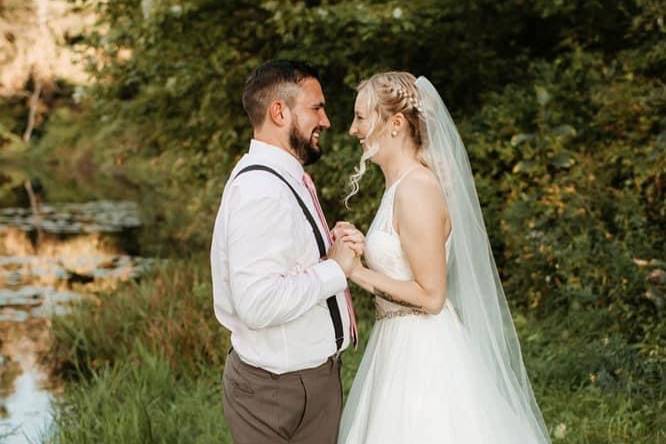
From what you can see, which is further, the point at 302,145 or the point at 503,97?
the point at 503,97

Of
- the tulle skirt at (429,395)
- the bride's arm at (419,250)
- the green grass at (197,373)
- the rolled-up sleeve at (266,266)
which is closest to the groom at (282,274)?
the rolled-up sleeve at (266,266)

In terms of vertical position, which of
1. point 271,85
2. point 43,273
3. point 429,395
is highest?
point 271,85

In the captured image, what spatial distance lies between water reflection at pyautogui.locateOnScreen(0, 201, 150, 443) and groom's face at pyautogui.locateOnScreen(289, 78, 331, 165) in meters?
3.50

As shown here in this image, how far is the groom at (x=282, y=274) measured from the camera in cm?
292

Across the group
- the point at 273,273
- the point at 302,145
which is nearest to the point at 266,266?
the point at 273,273

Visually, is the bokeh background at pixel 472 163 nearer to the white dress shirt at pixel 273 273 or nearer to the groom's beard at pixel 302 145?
the white dress shirt at pixel 273 273

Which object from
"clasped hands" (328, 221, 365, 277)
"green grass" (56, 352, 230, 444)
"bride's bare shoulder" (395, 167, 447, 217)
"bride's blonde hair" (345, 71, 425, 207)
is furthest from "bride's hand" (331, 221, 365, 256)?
"green grass" (56, 352, 230, 444)

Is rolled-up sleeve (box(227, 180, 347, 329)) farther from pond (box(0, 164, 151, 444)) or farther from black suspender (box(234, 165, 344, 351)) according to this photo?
pond (box(0, 164, 151, 444))

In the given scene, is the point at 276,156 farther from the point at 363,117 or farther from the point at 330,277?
the point at 363,117

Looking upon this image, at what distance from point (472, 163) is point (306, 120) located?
4.72m

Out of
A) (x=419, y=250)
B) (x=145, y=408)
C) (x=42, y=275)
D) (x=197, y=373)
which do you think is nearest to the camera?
(x=419, y=250)

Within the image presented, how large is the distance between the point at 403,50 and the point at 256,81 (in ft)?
17.0

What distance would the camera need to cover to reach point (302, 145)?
3.15m

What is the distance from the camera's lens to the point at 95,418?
226 inches
